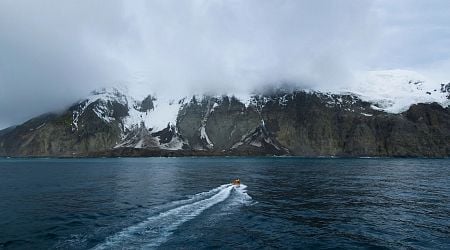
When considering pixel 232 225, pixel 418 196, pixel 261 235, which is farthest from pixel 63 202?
pixel 418 196

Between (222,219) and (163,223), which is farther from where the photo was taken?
(222,219)

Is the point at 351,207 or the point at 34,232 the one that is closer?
the point at 34,232

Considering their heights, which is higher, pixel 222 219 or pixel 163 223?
pixel 163 223

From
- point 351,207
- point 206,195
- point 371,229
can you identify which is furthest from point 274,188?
point 371,229

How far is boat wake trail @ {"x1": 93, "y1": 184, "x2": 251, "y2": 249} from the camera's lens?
37719 mm

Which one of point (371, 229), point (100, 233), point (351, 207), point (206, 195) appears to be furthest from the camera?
point (206, 195)

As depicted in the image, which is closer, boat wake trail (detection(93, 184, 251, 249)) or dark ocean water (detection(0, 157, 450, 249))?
boat wake trail (detection(93, 184, 251, 249))

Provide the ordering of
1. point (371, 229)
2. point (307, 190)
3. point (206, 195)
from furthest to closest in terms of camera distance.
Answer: point (307, 190) → point (206, 195) → point (371, 229)

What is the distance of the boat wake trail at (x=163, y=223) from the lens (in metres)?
37.7

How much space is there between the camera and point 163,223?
4703 centimetres

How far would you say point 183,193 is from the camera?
7644 centimetres

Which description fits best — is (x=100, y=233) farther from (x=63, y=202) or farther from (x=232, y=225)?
(x=63, y=202)

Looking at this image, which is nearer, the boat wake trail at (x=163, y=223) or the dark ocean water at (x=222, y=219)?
the boat wake trail at (x=163, y=223)

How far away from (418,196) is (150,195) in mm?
50043
